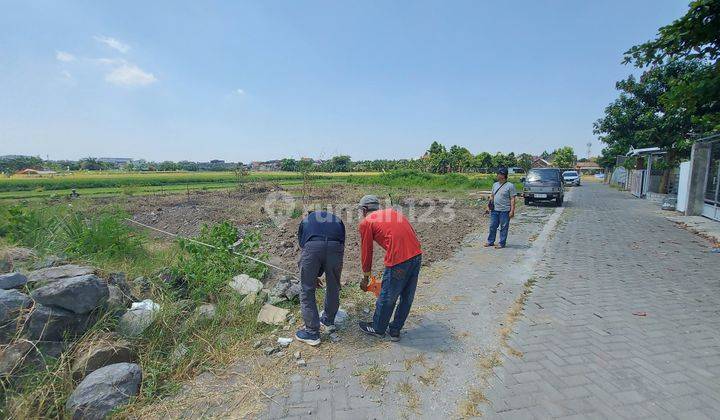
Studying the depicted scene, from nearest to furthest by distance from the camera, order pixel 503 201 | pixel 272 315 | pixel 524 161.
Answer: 1. pixel 272 315
2. pixel 503 201
3. pixel 524 161

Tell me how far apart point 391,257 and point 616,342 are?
2.39 m

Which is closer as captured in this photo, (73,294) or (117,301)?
(73,294)

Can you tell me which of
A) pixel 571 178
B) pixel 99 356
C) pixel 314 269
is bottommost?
pixel 99 356

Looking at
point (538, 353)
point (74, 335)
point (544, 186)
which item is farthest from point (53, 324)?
point (544, 186)

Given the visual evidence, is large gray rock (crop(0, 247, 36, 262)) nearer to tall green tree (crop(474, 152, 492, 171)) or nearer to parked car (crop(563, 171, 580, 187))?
parked car (crop(563, 171, 580, 187))

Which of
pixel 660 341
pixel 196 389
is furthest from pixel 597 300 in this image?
pixel 196 389

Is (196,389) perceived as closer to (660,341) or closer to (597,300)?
(660,341)

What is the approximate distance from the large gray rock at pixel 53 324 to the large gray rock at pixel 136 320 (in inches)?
11.3

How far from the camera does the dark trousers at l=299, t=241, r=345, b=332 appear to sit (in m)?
3.30

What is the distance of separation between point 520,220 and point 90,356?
1137 cm

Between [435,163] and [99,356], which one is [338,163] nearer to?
[435,163]

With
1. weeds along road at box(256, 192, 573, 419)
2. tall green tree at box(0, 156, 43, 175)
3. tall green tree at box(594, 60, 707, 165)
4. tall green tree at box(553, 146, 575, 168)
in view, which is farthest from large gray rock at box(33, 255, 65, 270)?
tall green tree at box(553, 146, 575, 168)

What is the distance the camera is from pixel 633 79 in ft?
65.3

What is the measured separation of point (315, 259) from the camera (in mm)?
3305
